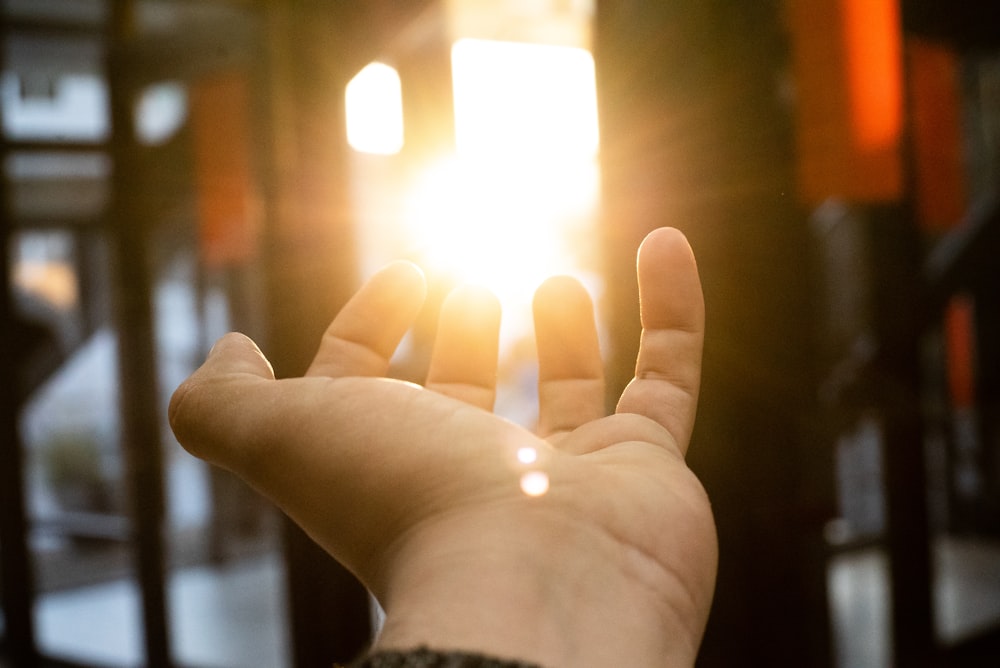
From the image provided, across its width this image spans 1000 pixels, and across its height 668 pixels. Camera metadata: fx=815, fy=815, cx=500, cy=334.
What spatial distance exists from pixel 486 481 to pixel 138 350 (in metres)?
2.18

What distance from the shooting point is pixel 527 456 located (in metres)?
0.53

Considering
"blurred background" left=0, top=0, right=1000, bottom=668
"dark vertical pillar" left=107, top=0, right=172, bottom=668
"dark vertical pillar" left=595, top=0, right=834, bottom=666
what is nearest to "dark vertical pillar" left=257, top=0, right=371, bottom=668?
"blurred background" left=0, top=0, right=1000, bottom=668

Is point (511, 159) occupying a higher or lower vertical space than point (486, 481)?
higher

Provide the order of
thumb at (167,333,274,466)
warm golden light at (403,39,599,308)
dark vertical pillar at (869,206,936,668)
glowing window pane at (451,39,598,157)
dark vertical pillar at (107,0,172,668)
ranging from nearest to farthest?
thumb at (167,333,274,466)
warm golden light at (403,39,599,308)
glowing window pane at (451,39,598,157)
dark vertical pillar at (869,206,936,668)
dark vertical pillar at (107,0,172,668)

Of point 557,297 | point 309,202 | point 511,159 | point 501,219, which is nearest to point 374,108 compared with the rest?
point 309,202

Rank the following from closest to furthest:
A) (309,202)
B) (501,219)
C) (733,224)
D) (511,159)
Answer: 1. (733,224)
2. (501,219)
3. (511,159)
4. (309,202)

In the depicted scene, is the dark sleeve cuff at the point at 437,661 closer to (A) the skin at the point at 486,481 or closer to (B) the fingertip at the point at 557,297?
(A) the skin at the point at 486,481

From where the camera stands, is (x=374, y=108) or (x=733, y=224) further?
(x=374, y=108)

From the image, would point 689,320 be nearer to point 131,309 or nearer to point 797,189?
point 797,189

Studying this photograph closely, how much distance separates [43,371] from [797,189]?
179 inches

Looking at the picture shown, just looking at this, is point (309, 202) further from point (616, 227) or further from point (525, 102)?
point (616, 227)

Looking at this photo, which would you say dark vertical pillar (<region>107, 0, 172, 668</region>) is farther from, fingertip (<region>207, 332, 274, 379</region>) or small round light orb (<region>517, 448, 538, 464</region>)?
small round light orb (<region>517, 448, 538, 464</region>)

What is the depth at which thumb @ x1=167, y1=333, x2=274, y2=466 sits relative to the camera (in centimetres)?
54

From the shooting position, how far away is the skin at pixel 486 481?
18.8 inches
